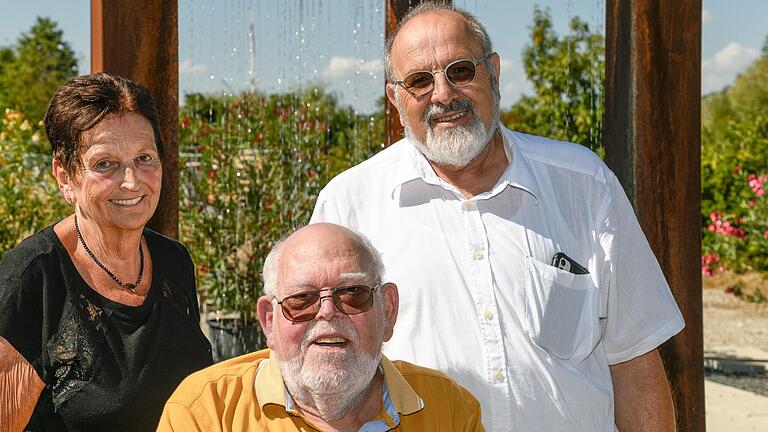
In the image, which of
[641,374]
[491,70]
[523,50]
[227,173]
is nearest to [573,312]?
[641,374]

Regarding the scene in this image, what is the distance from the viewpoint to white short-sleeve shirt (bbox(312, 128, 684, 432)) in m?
2.28

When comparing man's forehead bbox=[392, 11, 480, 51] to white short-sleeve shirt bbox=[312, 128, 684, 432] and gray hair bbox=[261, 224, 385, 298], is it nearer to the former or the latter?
white short-sleeve shirt bbox=[312, 128, 684, 432]

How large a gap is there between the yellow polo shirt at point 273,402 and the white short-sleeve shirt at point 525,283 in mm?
108

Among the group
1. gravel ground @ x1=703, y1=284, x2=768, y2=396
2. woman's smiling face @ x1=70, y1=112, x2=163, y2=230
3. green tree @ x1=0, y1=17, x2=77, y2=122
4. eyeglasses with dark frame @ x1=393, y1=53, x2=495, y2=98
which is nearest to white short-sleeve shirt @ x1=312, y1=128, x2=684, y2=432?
eyeglasses with dark frame @ x1=393, y1=53, x2=495, y2=98

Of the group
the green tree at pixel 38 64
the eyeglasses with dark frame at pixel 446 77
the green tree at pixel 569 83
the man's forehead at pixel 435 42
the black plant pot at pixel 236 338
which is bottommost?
the black plant pot at pixel 236 338

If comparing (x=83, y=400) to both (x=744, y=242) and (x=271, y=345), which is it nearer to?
(x=271, y=345)

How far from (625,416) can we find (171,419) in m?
1.16

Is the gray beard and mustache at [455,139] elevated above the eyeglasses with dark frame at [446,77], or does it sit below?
below

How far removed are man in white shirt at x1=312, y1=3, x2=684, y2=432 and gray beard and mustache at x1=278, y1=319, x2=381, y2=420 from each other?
29 centimetres

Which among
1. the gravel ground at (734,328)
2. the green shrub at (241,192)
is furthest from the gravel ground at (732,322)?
the green shrub at (241,192)

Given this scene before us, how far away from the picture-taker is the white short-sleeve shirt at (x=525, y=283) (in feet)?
7.49

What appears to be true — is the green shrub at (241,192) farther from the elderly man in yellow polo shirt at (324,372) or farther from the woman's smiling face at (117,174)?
the elderly man in yellow polo shirt at (324,372)

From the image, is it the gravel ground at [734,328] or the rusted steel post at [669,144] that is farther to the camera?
the gravel ground at [734,328]

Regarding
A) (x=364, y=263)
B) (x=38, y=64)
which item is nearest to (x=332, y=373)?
(x=364, y=263)
